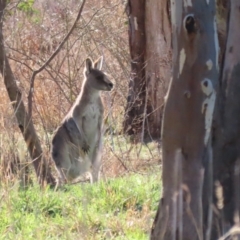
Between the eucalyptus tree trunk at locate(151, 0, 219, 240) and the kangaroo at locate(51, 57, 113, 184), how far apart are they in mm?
5142

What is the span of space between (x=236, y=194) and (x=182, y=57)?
1071 millimetres

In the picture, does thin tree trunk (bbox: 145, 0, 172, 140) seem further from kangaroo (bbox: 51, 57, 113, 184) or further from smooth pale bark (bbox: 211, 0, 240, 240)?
smooth pale bark (bbox: 211, 0, 240, 240)

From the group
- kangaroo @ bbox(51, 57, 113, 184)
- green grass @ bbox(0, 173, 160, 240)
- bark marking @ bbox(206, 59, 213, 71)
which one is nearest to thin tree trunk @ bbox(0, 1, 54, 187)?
green grass @ bbox(0, 173, 160, 240)

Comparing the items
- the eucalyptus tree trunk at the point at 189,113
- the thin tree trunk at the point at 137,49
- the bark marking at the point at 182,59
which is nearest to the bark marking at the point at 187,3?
the eucalyptus tree trunk at the point at 189,113

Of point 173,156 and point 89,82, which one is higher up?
point 89,82

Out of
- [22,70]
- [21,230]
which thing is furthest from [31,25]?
[21,230]

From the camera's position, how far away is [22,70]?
11727 mm

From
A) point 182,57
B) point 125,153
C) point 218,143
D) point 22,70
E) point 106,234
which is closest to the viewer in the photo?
point 182,57

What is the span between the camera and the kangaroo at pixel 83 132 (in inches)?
396

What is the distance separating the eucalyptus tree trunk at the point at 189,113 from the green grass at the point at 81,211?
48 cm

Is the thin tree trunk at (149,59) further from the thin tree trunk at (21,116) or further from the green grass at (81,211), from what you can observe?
the green grass at (81,211)

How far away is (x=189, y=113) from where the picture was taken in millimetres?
4398

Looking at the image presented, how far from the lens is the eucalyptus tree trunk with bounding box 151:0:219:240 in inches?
170

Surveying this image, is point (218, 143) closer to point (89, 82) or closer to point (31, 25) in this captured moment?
point (89, 82)
